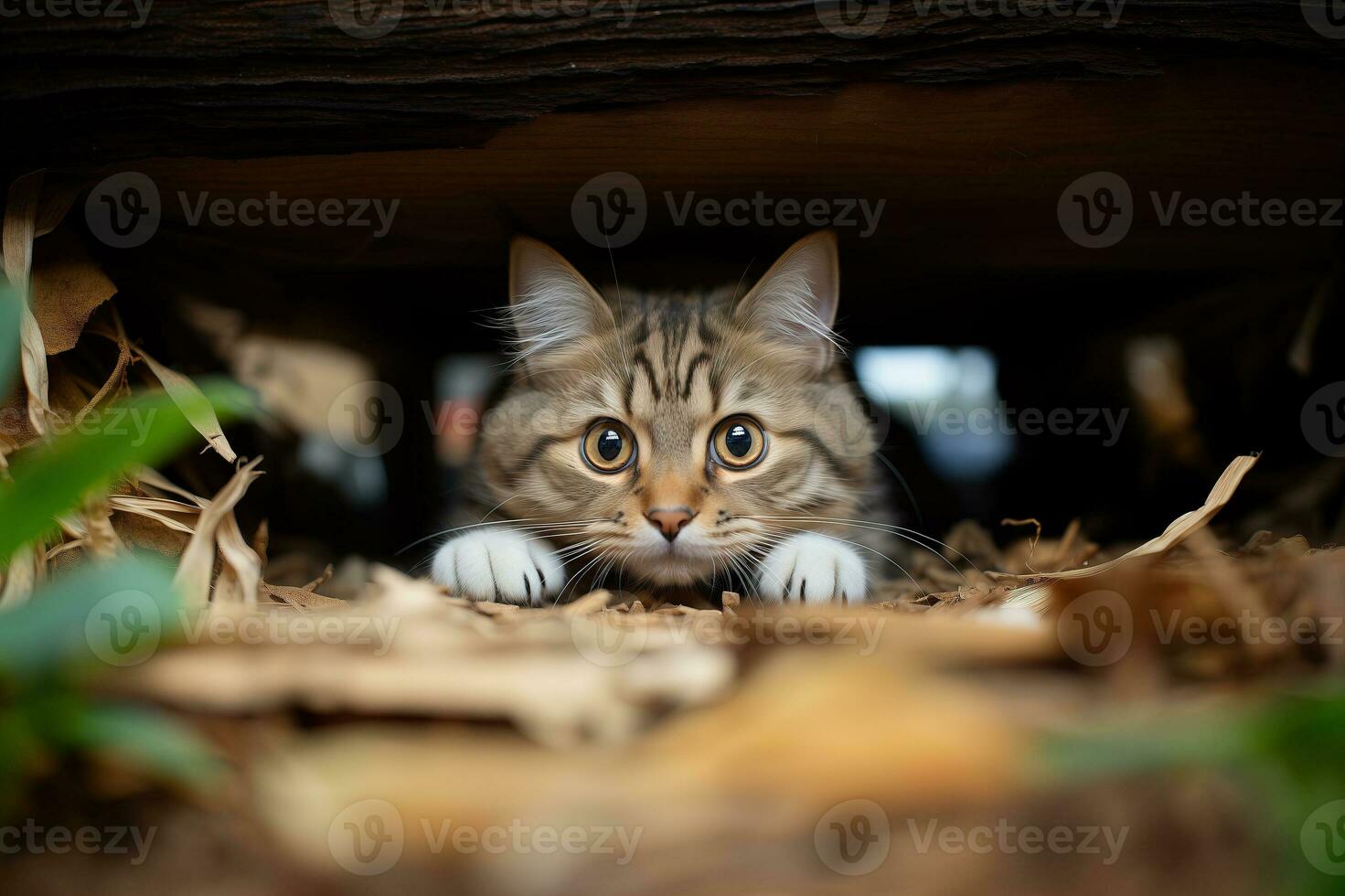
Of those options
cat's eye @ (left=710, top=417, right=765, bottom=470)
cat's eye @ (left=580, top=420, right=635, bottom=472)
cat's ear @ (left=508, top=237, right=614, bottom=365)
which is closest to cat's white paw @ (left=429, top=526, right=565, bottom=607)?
cat's eye @ (left=580, top=420, right=635, bottom=472)

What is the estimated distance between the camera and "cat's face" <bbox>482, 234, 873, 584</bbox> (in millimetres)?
1878

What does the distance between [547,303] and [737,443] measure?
61 centimetres

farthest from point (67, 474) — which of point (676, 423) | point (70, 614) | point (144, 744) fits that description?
point (676, 423)

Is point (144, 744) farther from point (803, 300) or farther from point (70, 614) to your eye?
point (803, 300)

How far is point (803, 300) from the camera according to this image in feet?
7.16

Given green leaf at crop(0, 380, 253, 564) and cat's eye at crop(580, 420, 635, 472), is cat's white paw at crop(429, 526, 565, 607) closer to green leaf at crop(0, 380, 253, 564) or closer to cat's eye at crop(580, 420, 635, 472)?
cat's eye at crop(580, 420, 635, 472)

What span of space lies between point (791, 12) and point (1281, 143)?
1.05 metres

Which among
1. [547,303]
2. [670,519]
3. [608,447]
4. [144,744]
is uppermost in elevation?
[547,303]

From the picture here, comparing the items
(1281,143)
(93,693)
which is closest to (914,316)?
(1281,143)

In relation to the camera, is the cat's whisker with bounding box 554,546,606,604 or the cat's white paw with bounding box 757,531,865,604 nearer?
the cat's white paw with bounding box 757,531,865,604

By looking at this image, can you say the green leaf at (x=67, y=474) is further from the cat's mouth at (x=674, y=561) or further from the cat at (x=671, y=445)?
the cat's mouth at (x=674, y=561)

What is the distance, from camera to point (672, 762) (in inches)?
35.6

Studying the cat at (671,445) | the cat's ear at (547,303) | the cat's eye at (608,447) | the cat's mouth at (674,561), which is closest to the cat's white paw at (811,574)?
the cat at (671,445)

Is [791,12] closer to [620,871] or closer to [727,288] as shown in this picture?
[727,288]
